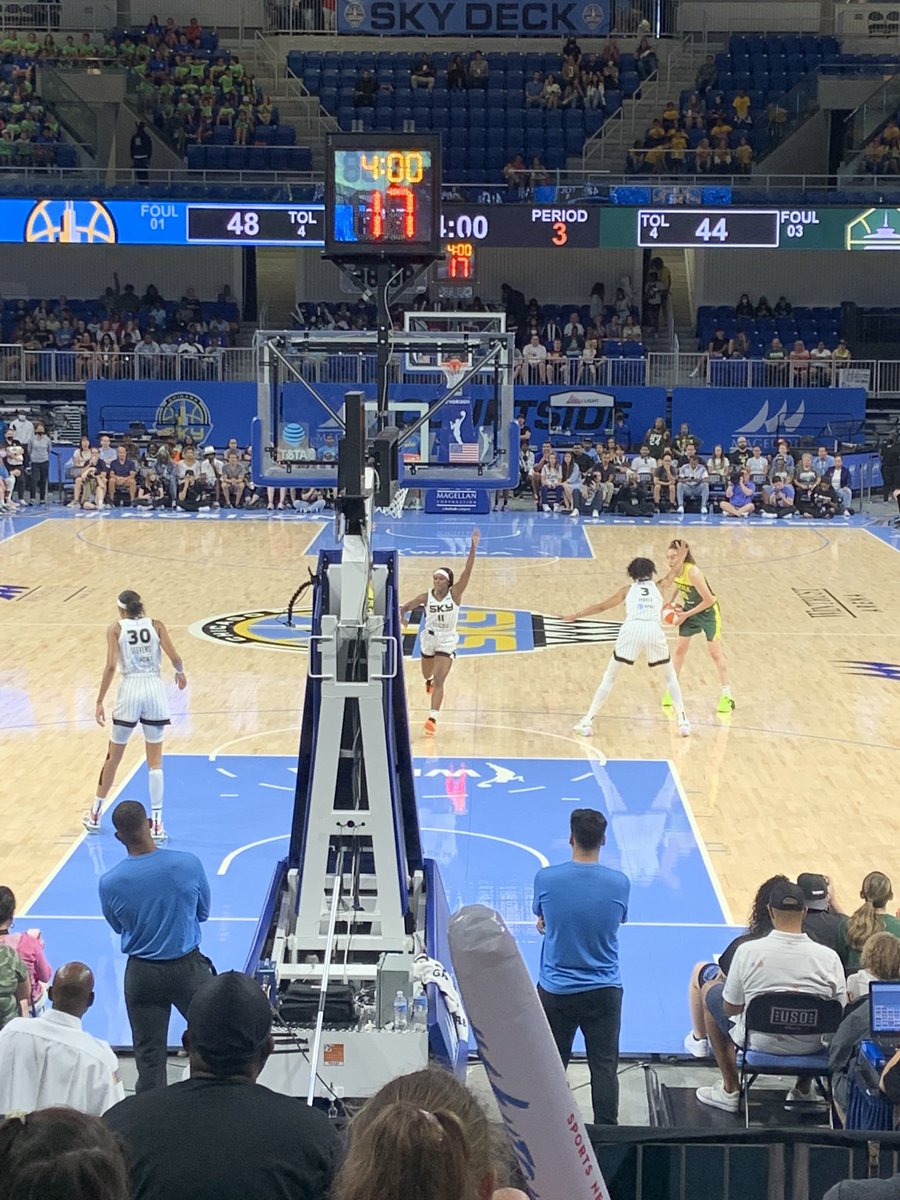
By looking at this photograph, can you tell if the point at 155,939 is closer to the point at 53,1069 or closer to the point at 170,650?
the point at 53,1069

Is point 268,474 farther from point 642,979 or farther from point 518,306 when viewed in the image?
point 518,306

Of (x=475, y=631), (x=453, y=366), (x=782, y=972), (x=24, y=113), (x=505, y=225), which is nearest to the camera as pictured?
(x=782, y=972)

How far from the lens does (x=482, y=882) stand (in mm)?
10367

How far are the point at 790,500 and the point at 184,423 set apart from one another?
1180 centimetres

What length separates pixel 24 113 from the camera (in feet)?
116

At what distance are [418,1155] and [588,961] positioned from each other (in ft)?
14.5

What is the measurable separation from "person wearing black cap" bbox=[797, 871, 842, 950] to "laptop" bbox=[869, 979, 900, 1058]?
1.58m

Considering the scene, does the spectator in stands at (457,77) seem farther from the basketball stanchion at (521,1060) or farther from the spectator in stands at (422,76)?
the basketball stanchion at (521,1060)

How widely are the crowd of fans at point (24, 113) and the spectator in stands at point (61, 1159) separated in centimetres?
3414

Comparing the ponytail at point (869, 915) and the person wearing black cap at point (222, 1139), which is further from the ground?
the person wearing black cap at point (222, 1139)

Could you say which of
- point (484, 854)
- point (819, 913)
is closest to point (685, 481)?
point (484, 854)

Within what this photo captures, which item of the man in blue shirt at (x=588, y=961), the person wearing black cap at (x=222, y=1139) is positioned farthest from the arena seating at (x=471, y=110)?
the person wearing black cap at (x=222, y=1139)

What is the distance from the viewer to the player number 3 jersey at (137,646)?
11.3 meters

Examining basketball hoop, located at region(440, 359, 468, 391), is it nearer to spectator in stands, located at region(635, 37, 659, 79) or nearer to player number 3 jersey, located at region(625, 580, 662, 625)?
player number 3 jersey, located at region(625, 580, 662, 625)
